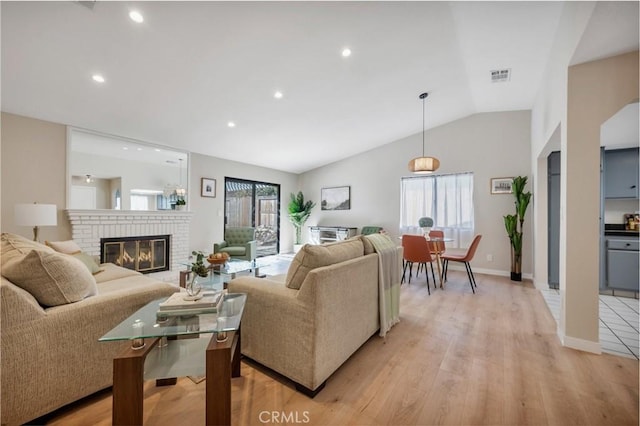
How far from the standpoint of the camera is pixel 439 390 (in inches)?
65.2

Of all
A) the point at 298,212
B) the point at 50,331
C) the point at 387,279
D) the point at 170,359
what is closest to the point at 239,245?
the point at 298,212

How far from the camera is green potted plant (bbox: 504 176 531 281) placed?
13.9ft

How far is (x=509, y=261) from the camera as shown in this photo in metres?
4.71

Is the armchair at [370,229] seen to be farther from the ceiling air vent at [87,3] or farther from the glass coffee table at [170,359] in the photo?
the ceiling air vent at [87,3]

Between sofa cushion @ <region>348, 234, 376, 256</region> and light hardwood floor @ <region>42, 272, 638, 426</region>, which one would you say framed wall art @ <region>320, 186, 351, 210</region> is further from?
light hardwood floor @ <region>42, 272, 638, 426</region>

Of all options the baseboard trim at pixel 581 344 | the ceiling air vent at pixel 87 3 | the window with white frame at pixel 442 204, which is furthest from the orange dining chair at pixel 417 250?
the ceiling air vent at pixel 87 3

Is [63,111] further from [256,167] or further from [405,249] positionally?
[405,249]

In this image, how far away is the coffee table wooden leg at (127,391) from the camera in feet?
3.92

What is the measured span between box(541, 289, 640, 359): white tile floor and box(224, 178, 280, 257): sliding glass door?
555 cm

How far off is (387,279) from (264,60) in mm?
2697

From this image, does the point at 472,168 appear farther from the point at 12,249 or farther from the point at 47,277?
the point at 12,249

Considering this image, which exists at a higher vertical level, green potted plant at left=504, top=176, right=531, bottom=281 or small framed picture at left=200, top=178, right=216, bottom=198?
small framed picture at left=200, top=178, right=216, bottom=198

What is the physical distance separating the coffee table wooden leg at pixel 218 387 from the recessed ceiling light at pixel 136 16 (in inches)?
106

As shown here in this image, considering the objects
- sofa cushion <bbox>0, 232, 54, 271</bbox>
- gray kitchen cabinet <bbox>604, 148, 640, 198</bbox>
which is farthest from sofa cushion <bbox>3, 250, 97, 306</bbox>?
gray kitchen cabinet <bbox>604, 148, 640, 198</bbox>
